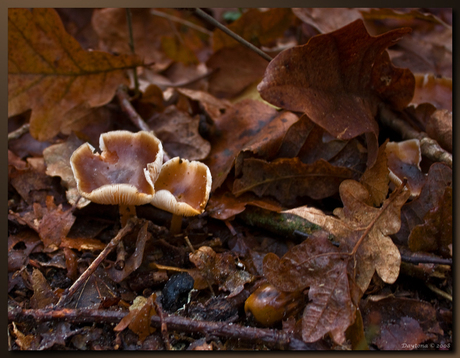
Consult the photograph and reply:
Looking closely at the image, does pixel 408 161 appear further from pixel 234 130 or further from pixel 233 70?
pixel 233 70

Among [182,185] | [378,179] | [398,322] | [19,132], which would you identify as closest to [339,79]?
[378,179]

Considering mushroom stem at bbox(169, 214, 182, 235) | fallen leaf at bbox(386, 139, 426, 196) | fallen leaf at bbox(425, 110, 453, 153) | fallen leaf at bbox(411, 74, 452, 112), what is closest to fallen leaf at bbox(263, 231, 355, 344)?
mushroom stem at bbox(169, 214, 182, 235)

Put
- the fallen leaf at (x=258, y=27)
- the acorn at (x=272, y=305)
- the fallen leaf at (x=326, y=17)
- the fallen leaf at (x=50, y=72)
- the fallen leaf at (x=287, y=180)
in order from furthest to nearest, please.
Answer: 1. the fallen leaf at (x=258, y=27)
2. the fallen leaf at (x=326, y=17)
3. the fallen leaf at (x=50, y=72)
4. the fallen leaf at (x=287, y=180)
5. the acorn at (x=272, y=305)

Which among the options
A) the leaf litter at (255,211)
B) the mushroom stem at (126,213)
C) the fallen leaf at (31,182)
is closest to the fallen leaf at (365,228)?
the leaf litter at (255,211)

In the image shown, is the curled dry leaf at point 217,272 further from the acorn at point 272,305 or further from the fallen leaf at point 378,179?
the fallen leaf at point 378,179

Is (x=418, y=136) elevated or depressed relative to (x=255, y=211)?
elevated

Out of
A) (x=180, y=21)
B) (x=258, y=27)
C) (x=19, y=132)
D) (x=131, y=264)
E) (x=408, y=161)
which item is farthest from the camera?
(x=180, y=21)

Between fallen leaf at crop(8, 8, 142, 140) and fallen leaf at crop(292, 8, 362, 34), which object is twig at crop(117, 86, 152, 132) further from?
fallen leaf at crop(292, 8, 362, 34)
